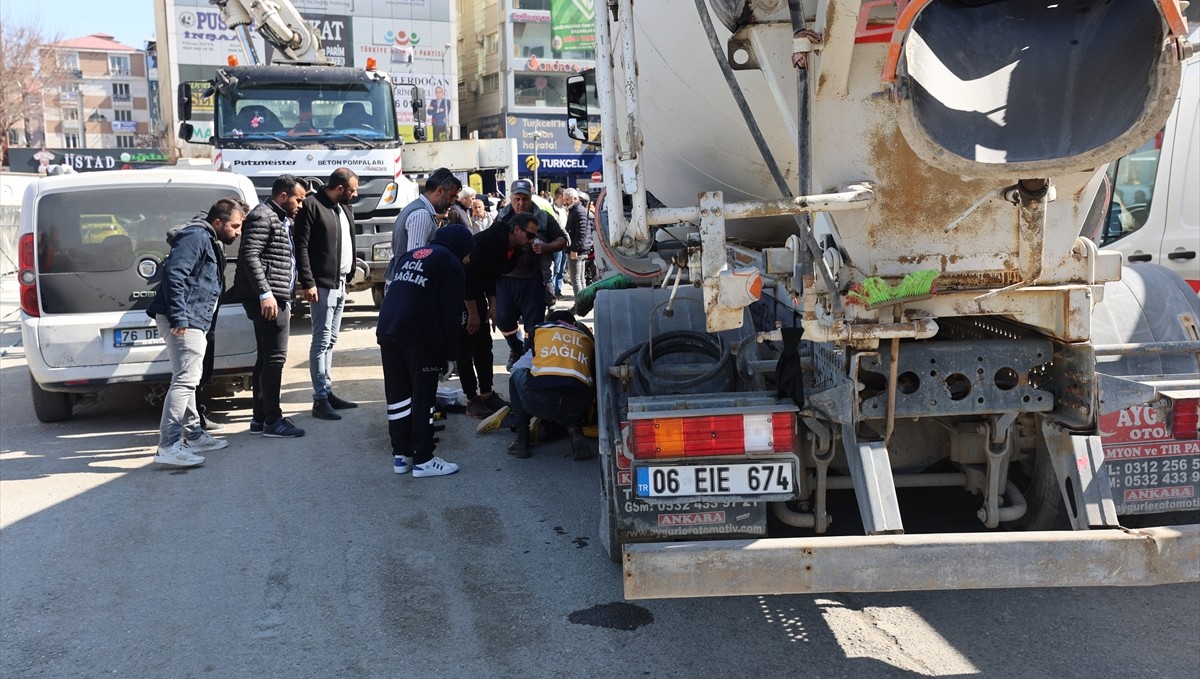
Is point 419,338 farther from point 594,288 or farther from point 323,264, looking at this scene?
point 323,264

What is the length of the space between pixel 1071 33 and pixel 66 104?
109 metres

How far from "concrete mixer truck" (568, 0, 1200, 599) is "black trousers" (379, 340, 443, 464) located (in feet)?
7.10

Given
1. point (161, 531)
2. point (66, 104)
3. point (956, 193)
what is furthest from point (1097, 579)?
point (66, 104)

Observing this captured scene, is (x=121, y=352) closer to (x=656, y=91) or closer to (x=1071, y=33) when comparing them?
(x=656, y=91)

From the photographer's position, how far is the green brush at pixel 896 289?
3242 millimetres

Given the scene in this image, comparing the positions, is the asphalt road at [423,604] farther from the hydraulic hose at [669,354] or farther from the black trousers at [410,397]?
the hydraulic hose at [669,354]

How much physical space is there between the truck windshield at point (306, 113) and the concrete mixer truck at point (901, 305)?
361 inches

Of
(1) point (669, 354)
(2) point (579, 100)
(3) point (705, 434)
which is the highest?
(2) point (579, 100)

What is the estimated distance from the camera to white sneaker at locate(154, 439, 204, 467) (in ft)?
21.7

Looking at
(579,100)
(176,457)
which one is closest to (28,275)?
(176,457)

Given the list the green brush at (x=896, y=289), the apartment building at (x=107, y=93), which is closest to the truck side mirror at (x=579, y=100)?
the green brush at (x=896, y=289)

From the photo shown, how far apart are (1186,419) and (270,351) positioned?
5.79m

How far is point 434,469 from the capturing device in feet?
20.7

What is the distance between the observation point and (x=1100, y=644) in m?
3.80
